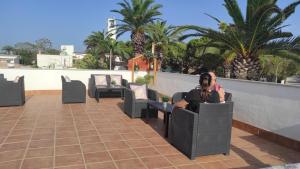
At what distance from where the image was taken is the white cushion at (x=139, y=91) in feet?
22.7

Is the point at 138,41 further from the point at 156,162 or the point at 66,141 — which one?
the point at 156,162

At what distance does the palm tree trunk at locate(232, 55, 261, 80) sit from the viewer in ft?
24.8

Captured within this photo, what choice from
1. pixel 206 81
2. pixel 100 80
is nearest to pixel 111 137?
pixel 206 81

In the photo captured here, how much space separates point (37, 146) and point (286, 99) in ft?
14.9

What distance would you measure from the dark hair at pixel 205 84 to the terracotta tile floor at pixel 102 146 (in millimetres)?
974

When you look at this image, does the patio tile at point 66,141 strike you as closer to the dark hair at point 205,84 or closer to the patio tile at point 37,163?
the patio tile at point 37,163

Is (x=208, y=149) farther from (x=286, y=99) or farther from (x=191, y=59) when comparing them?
(x=191, y=59)

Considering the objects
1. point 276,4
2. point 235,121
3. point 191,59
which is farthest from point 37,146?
point 191,59

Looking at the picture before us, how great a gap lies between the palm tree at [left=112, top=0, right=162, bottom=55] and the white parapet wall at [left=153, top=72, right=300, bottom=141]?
12.2m

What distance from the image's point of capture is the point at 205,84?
156 inches

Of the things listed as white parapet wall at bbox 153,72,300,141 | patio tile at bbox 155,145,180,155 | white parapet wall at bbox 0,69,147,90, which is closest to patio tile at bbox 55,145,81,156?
patio tile at bbox 155,145,180,155

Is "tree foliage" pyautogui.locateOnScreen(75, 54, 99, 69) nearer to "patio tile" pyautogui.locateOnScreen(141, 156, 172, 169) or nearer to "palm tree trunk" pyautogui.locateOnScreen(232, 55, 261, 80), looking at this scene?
"palm tree trunk" pyautogui.locateOnScreen(232, 55, 261, 80)

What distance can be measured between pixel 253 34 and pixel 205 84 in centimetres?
394

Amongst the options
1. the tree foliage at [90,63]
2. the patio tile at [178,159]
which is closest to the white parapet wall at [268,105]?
the patio tile at [178,159]
